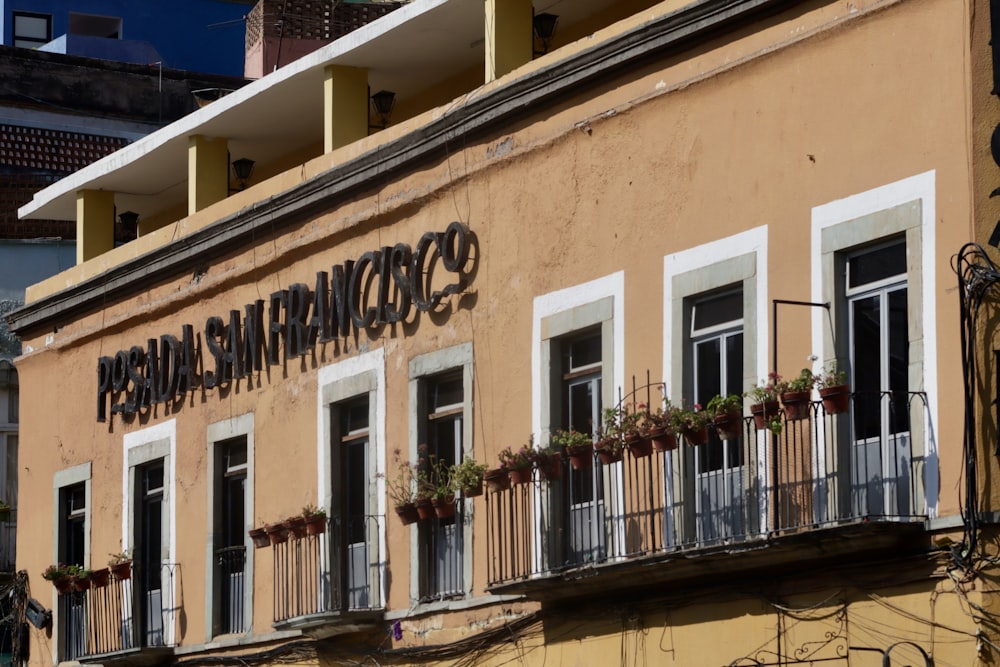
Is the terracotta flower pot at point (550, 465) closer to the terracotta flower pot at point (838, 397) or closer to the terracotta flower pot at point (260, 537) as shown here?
the terracotta flower pot at point (838, 397)

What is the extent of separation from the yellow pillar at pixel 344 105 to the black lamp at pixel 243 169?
3497mm

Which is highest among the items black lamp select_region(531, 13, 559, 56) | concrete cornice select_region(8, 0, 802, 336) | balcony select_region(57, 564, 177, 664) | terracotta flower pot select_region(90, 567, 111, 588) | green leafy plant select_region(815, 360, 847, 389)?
black lamp select_region(531, 13, 559, 56)

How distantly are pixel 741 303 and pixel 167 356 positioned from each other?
32.7 ft

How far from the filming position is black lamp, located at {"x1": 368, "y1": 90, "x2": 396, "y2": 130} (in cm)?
2480

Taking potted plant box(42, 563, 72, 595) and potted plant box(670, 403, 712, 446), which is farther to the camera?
potted plant box(42, 563, 72, 595)

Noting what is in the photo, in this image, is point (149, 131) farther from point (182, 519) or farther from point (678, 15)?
point (678, 15)

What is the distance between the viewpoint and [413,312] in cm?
2211

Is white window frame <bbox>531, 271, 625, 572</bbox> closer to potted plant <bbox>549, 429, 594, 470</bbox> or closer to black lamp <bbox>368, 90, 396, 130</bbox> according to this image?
potted plant <bbox>549, 429, 594, 470</bbox>

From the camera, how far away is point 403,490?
21.6 m

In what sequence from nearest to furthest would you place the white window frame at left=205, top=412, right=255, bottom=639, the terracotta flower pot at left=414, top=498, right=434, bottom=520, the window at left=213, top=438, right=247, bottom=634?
the terracotta flower pot at left=414, top=498, right=434, bottom=520, the white window frame at left=205, top=412, right=255, bottom=639, the window at left=213, top=438, right=247, bottom=634

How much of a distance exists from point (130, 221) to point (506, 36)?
9600 millimetres

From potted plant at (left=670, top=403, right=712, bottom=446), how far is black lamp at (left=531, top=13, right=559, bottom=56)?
596cm

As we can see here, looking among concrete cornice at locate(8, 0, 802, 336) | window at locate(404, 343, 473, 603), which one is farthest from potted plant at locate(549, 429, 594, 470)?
concrete cornice at locate(8, 0, 802, 336)

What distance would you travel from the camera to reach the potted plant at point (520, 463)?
63.7 feet
